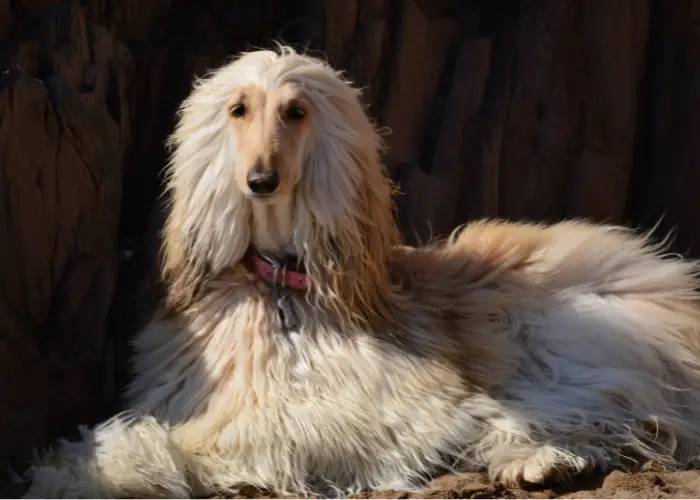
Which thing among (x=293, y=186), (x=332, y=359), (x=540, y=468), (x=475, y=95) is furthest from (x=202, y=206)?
(x=475, y=95)

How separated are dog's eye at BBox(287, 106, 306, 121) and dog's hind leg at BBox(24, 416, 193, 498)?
104 centimetres

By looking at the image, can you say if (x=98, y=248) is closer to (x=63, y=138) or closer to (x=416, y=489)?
(x=63, y=138)

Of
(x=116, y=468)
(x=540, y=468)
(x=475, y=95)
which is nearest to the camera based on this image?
(x=116, y=468)

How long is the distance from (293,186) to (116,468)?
0.99m

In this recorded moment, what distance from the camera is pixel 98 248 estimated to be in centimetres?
389

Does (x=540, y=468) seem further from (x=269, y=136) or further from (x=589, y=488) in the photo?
(x=269, y=136)

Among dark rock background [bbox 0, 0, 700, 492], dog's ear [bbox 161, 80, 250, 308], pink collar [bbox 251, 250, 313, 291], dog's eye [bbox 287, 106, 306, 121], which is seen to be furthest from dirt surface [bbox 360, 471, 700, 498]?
dark rock background [bbox 0, 0, 700, 492]

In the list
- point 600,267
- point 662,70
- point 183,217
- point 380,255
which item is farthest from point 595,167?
point 183,217

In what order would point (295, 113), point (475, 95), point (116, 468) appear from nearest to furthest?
point (116, 468) → point (295, 113) → point (475, 95)

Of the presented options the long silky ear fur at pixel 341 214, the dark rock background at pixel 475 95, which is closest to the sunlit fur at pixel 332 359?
the long silky ear fur at pixel 341 214

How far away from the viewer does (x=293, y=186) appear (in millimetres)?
3375

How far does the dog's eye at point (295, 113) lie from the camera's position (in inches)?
133

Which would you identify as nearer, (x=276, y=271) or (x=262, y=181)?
(x=262, y=181)

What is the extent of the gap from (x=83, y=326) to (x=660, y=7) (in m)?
3.10
